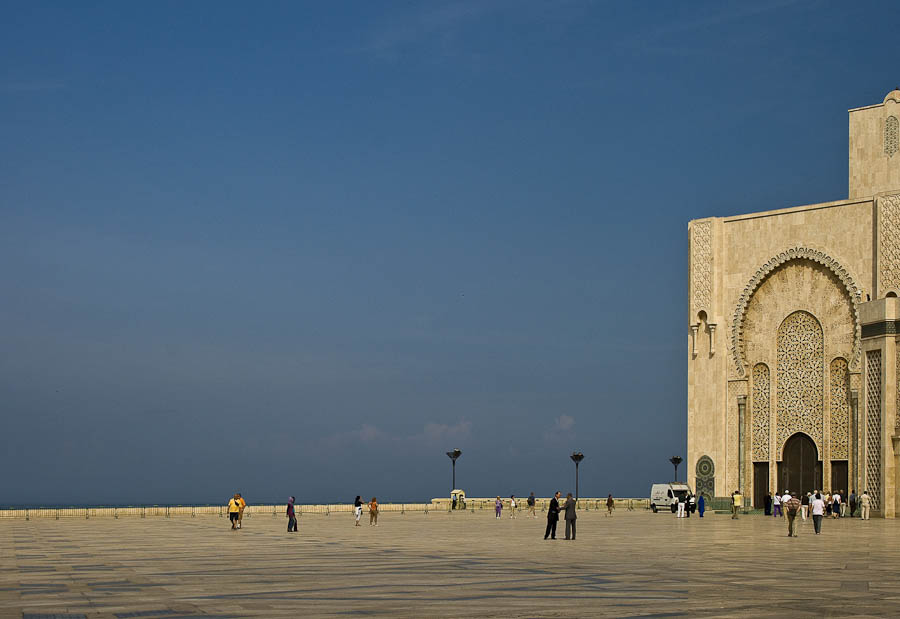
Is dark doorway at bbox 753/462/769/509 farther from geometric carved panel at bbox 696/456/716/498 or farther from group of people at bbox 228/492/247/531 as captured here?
group of people at bbox 228/492/247/531

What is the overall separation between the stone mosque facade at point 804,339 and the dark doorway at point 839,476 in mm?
40

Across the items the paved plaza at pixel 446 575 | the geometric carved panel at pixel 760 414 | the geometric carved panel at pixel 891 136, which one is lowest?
the paved plaza at pixel 446 575

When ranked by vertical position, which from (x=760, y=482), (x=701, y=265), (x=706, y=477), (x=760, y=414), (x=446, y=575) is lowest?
(x=446, y=575)

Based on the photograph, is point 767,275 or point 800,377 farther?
point 767,275

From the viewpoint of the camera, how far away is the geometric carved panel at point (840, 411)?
4169 cm

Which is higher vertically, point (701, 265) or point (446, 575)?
point (701, 265)

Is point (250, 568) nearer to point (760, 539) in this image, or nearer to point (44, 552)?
point (44, 552)

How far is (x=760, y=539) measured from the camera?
2528 cm

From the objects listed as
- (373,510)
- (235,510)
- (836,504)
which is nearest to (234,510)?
(235,510)

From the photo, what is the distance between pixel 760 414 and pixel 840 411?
11.3ft

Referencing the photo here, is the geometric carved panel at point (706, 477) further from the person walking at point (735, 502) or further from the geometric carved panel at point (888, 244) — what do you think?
the geometric carved panel at point (888, 244)

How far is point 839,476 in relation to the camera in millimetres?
41906

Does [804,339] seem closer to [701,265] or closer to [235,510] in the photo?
[701,265]

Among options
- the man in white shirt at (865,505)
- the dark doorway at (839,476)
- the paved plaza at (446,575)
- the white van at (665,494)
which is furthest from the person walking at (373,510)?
the white van at (665,494)
